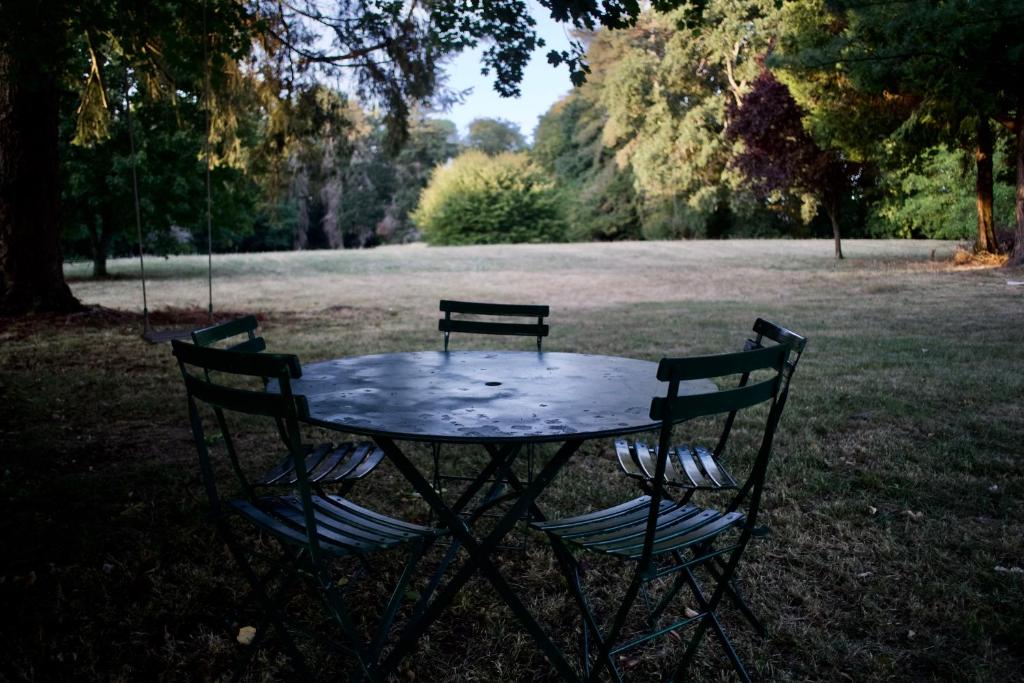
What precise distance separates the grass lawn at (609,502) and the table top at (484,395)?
0.83m

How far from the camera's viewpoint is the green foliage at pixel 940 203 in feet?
80.6

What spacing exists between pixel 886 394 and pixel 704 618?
168 inches

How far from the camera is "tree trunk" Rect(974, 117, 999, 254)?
15766mm

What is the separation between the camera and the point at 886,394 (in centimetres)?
594

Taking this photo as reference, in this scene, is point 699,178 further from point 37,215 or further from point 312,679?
point 312,679

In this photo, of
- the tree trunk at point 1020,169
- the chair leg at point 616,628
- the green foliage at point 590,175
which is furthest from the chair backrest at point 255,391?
the green foliage at point 590,175

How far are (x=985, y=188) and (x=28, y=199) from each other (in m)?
17.0

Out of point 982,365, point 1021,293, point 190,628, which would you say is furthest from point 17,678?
point 1021,293

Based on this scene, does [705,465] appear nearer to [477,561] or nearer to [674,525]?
[674,525]

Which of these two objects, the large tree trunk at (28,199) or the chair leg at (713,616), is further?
the large tree trunk at (28,199)

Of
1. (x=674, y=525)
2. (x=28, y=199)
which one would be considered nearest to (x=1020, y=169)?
(x=674, y=525)

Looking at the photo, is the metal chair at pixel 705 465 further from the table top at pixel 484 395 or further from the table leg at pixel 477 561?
the table leg at pixel 477 561

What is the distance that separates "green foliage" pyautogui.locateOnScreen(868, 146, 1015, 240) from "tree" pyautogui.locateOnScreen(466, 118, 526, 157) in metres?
27.2

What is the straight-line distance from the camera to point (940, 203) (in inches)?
1142
